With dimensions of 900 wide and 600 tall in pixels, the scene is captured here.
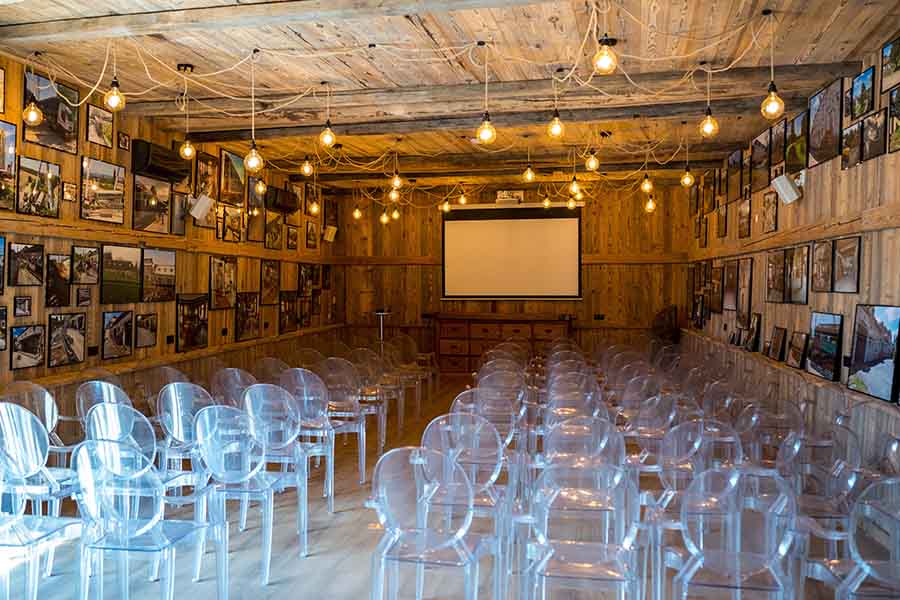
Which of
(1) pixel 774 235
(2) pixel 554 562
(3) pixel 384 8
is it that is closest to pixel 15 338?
(3) pixel 384 8

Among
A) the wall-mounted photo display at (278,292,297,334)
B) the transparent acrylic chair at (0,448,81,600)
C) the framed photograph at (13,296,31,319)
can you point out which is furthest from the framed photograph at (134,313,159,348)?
the transparent acrylic chair at (0,448,81,600)

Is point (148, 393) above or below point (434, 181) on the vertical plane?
below

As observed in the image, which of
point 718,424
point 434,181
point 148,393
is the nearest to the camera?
point 718,424

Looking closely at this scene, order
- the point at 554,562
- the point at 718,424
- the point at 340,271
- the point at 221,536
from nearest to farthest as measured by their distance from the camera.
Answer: the point at 554,562 → the point at 221,536 → the point at 718,424 → the point at 340,271

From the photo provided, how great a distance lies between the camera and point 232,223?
1061cm

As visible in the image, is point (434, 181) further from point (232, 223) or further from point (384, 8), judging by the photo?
point (384, 8)

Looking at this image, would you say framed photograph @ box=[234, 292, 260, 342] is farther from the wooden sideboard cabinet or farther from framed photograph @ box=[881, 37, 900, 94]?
framed photograph @ box=[881, 37, 900, 94]

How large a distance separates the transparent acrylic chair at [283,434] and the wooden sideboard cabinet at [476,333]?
816 centimetres

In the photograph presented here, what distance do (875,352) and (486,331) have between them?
8.90 m

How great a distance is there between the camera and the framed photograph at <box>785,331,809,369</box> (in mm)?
7328

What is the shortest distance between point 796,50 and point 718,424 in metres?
3.31

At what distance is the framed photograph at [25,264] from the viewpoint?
638 cm

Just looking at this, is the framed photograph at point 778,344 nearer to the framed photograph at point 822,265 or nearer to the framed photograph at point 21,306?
the framed photograph at point 822,265

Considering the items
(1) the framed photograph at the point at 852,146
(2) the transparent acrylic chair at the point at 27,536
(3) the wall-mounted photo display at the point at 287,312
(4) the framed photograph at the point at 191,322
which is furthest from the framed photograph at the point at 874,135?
(3) the wall-mounted photo display at the point at 287,312
